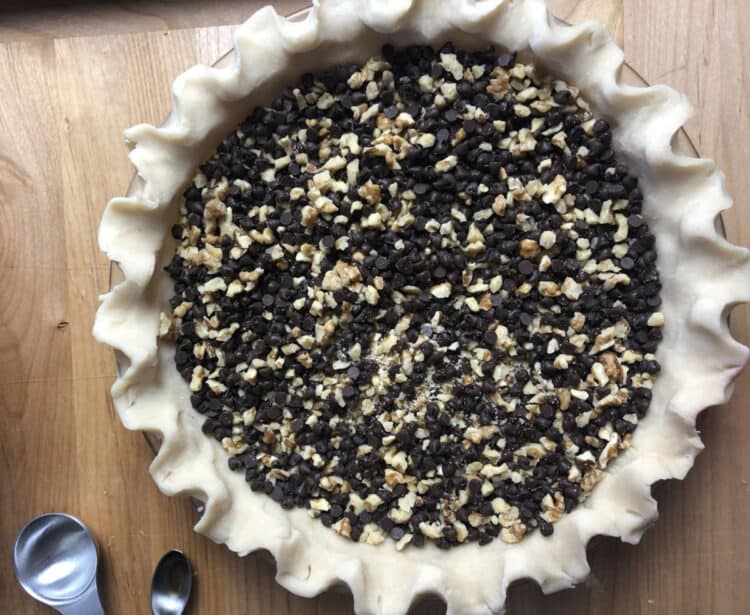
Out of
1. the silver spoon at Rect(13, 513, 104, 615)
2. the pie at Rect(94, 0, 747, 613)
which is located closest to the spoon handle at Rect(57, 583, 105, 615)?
the silver spoon at Rect(13, 513, 104, 615)

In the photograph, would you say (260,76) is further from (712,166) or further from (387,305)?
(712,166)

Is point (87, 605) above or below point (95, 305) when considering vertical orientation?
below

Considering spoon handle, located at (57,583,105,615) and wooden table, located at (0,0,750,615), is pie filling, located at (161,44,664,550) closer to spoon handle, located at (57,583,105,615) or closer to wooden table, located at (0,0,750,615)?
wooden table, located at (0,0,750,615)

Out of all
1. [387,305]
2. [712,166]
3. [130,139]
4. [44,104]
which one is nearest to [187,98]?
[130,139]

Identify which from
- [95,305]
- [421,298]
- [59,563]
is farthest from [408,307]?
[59,563]

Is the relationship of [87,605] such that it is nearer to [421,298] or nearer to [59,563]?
[59,563]
